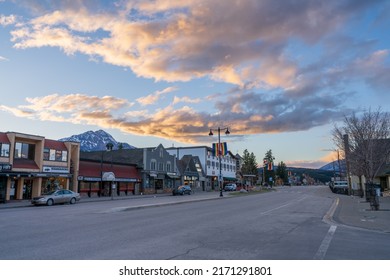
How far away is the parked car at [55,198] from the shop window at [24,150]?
9484 millimetres

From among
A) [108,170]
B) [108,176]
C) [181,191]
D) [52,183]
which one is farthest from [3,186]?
[181,191]

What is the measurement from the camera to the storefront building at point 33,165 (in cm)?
3644

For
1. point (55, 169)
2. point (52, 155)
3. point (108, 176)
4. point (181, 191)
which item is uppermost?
point (52, 155)

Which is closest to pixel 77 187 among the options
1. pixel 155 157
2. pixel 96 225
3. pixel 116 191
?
pixel 116 191

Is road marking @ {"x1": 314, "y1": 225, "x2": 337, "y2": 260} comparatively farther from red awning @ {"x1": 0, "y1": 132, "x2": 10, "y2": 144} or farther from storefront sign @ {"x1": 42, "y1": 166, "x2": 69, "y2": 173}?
storefront sign @ {"x1": 42, "y1": 166, "x2": 69, "y2": 173}

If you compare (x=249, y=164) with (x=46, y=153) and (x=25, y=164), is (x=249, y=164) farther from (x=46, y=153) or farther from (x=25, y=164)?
(x=25, y=164)

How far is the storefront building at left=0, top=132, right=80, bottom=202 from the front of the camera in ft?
120

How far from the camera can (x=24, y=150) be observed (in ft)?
131

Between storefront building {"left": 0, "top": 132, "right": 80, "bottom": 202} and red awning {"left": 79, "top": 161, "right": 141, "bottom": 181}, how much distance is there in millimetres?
2255

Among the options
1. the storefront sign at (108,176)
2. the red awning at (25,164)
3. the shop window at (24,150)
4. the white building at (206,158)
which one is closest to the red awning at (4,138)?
the shop window at (24,150)

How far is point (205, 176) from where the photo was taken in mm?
90062

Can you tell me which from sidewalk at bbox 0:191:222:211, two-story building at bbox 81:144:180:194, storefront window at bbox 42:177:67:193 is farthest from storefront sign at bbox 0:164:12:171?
two-story building at bbox 81:144:180:194

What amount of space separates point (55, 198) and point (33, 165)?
9187 millimetres

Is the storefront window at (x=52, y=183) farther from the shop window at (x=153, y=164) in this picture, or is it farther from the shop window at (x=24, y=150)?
the shop window at (x=153, y=164)
